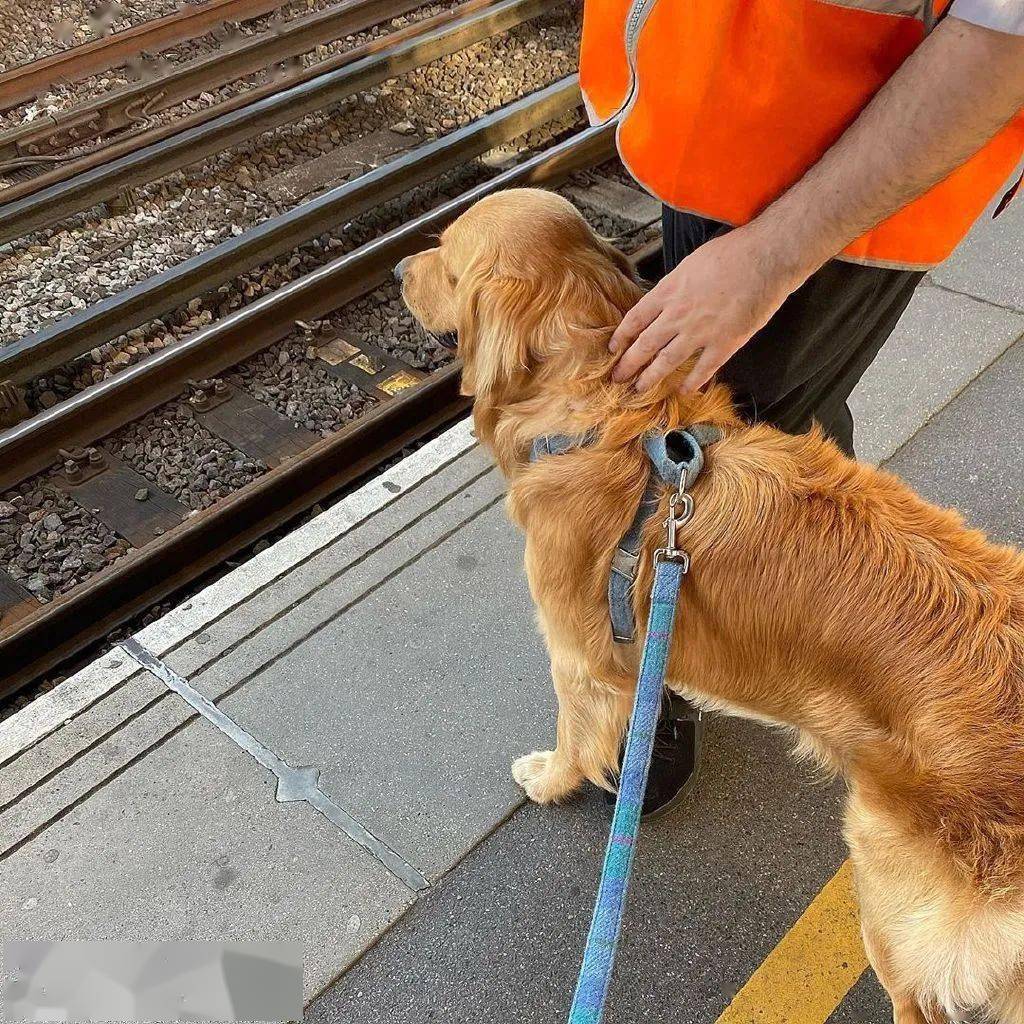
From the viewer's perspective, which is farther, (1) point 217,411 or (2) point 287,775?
(1) point 217,411

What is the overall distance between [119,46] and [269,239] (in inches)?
98.3

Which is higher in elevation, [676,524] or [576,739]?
[676,524]

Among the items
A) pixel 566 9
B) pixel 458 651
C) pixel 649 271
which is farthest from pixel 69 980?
pixel 566 9

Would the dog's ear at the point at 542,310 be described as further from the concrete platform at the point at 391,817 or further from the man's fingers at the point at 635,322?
the concrete platform at the point at 391,817

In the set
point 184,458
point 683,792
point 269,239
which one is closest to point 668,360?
point 683,792

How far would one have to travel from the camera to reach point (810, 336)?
1920 mm

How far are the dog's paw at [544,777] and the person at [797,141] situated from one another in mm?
1158

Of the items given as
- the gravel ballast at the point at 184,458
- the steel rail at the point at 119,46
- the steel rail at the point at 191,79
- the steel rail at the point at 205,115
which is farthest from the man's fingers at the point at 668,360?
the steel rail at the point at 119,46

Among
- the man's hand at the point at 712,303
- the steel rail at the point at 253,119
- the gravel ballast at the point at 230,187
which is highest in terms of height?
the man's hand at the point at 712,303

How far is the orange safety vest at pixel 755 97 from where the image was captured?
135 centimetres

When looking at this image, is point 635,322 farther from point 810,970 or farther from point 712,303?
point 810,970

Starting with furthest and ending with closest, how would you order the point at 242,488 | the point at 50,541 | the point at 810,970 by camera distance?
the point at 242,488 < the point at 50,541 < the point at 810,970

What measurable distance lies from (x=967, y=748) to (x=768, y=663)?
0.38 metres

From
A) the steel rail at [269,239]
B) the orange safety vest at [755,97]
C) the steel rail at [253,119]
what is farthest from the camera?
the steel rail at [253,119]
